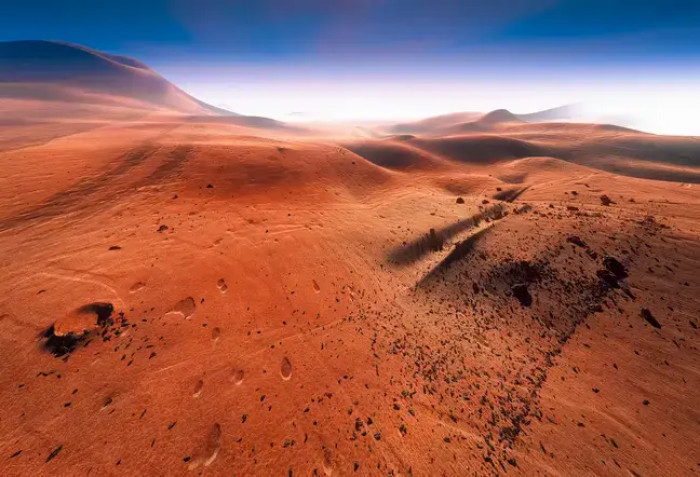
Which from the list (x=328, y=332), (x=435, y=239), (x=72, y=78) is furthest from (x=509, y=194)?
(x=72, y=78)

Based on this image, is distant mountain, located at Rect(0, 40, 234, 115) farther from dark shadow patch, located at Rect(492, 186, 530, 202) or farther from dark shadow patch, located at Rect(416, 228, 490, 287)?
dark shadow patch, located at Rect(492, 186, 530, 202)

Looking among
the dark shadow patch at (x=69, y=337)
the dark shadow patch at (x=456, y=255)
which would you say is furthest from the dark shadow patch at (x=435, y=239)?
the dark shadow patch at (x=69, y=337)

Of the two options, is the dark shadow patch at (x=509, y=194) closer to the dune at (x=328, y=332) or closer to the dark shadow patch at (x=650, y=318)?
the dune at (x=328, y=332)

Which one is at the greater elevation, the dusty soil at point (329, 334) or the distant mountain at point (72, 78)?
the distant mountain at point (72, 78)

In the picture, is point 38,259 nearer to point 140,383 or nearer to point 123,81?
point 140,383

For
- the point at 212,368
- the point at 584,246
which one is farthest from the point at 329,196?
the point at 584,246

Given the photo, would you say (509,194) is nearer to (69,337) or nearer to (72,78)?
(69,337)
